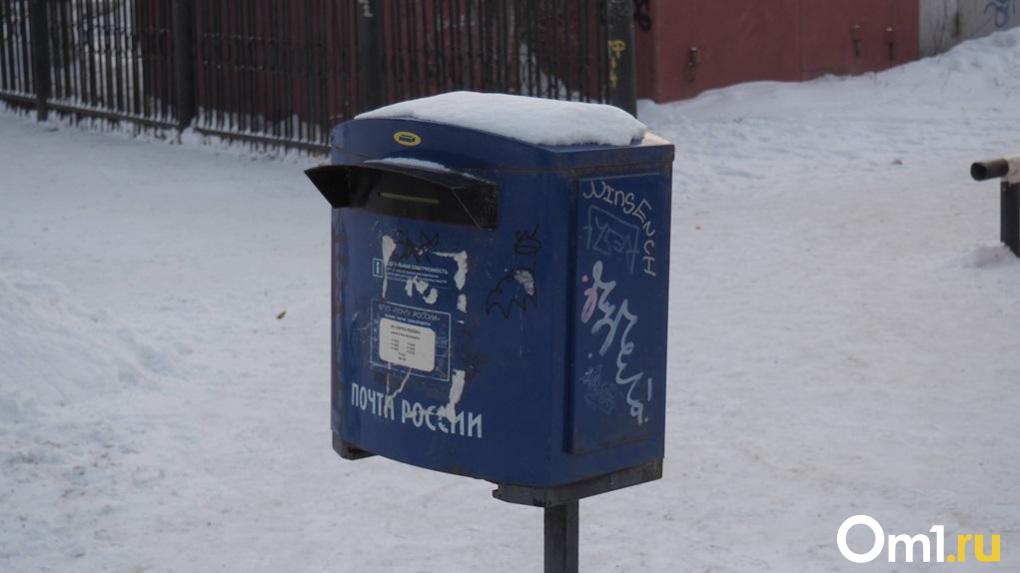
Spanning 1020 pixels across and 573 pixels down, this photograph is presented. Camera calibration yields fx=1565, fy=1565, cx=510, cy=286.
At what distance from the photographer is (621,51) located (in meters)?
11.5

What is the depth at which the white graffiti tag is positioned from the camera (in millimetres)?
3566

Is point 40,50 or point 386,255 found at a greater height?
point 40,50

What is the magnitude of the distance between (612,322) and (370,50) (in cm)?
818

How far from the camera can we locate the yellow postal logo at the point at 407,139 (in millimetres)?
3662

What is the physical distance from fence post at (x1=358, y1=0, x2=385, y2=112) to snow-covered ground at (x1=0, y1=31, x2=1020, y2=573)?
3.39 ft

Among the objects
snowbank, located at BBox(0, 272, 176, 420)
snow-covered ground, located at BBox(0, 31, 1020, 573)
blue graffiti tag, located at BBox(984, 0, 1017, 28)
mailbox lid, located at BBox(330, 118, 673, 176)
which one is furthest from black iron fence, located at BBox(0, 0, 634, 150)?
mailbox lid, located at BBox(330, 118, 673, 176)

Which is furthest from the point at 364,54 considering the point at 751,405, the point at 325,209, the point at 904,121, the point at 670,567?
the point at 670,567

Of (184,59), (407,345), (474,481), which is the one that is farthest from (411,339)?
(184,59)

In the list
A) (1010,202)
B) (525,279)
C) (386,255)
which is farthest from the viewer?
(1010,202)

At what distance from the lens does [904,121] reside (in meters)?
13.4

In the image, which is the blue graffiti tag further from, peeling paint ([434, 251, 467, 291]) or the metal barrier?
peeling paint ([434, 251, 467, 291])

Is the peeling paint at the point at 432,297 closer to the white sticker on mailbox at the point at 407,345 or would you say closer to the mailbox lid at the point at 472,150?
the white sticker on mailbox at the point at 407,345

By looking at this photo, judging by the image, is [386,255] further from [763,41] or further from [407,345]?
[763,41]

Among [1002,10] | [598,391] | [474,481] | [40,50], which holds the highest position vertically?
[1002,10]
